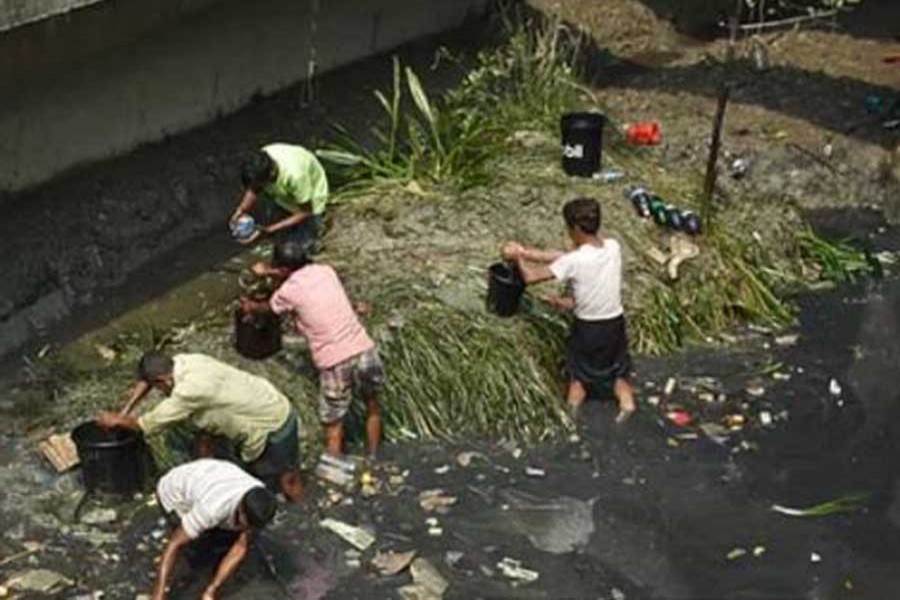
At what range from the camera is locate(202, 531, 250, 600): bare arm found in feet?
29.0

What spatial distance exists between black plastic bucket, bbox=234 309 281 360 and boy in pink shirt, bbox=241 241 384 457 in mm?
294

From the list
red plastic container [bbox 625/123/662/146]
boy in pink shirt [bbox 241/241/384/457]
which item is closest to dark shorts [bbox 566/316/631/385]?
boy in pink shirt [bbox 241/241/384/457]

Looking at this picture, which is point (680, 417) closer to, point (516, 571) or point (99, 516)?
point (516, 571)

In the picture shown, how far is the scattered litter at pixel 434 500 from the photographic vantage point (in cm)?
1003

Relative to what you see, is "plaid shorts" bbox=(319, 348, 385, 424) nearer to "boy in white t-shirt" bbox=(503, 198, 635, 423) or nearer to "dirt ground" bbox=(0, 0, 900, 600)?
"dirt ground" bbox=(0, 0, 900, 600)

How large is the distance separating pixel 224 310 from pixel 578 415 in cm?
257

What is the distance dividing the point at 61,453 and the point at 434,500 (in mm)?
2218

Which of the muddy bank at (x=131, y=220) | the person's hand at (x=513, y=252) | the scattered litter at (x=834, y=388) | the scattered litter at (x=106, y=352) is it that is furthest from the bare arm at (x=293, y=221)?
the scattered litter at (x=834, y=388)

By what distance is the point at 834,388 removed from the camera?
459 inches

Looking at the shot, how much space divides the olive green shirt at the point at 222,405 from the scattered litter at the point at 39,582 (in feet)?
3.01

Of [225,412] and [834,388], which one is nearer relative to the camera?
[225,412]

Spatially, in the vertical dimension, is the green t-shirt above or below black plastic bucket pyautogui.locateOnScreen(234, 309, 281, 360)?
above

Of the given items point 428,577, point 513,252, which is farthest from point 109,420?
point 513,252

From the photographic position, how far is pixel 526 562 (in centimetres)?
959
